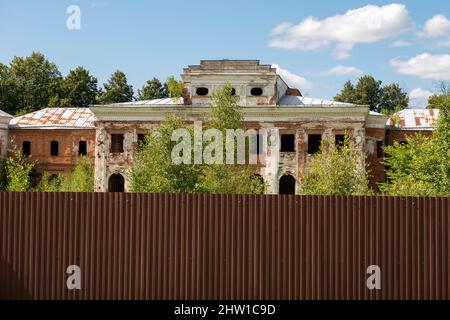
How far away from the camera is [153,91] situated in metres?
74.7

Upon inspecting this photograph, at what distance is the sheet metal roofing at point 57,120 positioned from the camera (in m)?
43.9

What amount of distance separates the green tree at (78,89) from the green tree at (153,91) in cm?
590

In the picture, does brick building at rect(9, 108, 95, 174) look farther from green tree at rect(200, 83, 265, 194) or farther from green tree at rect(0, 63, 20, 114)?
green tree at rect(0, 63, 20, 114)

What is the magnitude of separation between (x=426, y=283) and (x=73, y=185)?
93.4ft

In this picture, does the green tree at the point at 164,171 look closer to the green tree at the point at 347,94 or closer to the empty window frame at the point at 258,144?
the empty window frame at the point at 258,144

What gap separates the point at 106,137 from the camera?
38.9 metres

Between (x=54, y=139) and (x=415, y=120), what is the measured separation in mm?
24836

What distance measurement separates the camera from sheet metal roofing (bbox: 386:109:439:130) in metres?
41.5

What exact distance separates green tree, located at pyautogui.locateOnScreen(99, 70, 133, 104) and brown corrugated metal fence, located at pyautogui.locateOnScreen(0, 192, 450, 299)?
60085 millimetres

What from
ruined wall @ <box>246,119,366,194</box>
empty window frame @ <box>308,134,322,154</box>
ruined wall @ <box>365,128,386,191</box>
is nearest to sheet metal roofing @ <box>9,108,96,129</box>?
ruined wall @ <box>246,119,366,194</box>

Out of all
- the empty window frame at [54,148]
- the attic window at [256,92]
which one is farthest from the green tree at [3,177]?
the attic window at [256,92]

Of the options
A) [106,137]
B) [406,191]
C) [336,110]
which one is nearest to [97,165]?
[106,137]

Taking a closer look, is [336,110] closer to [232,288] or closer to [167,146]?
[167,146]

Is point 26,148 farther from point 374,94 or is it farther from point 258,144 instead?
point 374,94
